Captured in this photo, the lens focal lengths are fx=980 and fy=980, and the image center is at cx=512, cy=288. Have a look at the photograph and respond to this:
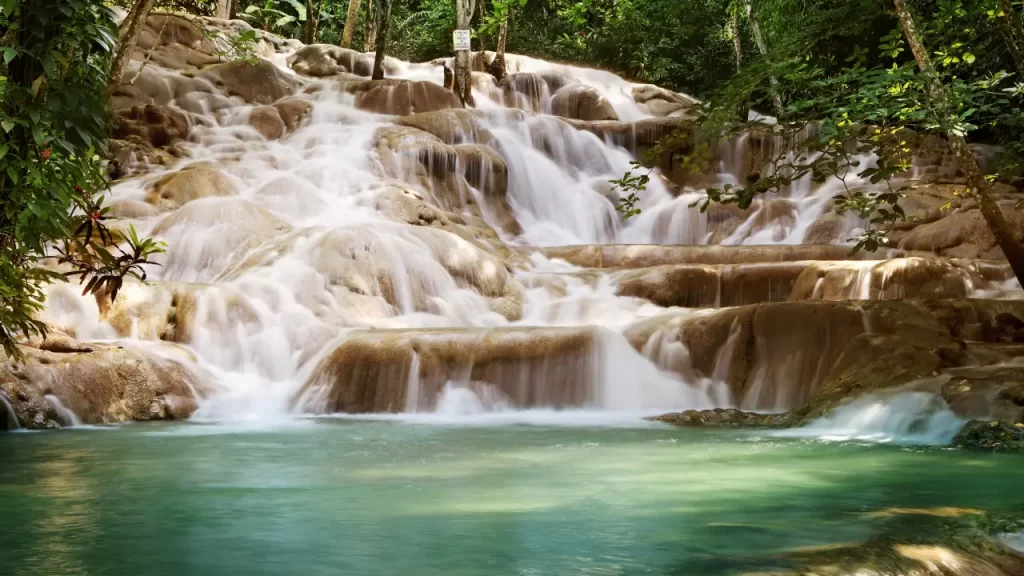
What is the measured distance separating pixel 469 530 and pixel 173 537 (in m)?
1.18

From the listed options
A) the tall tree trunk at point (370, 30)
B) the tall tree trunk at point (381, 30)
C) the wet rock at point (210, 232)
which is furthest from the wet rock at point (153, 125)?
the tall tree trunk at point (370, 30)

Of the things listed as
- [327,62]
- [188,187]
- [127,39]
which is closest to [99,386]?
[127,39]

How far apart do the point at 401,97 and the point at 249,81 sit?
3.45 m

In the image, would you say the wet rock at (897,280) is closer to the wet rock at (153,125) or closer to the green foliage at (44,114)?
the green foliage at (44,114)

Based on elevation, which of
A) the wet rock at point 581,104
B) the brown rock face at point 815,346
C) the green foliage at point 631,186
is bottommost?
the brown rock face at point 815,346

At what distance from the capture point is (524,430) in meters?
7.92

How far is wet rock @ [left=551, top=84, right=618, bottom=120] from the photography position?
23750 millimetres

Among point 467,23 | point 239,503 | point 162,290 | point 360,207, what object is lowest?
point 239,503

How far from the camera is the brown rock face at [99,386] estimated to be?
8.16 meters

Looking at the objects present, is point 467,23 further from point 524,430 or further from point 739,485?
point 739,485

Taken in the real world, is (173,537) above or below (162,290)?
below

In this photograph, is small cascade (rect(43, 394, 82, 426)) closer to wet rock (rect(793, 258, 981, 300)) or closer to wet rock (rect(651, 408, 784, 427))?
wet rock (rect(651, 408, 784, 427))

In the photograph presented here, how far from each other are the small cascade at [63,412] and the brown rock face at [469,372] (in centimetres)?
207

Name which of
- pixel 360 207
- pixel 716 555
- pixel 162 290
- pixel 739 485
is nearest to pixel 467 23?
pixel 360 207
